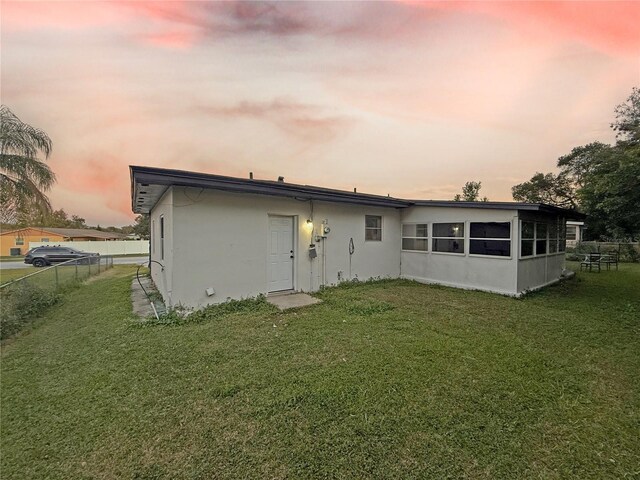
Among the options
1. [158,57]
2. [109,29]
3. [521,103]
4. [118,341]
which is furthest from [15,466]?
[521,103]

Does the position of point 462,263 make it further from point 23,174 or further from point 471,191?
point 471,191

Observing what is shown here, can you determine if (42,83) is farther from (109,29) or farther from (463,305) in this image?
(463,305)

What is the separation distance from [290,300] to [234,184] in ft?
9.80

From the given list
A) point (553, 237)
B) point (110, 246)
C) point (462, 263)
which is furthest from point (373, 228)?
point (110, 246)

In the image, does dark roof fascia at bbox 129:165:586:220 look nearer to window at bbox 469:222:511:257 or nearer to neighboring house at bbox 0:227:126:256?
window at bbox 469:222:511:257

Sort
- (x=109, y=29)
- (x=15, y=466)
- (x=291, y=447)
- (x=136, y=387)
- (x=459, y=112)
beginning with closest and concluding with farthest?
(x=15, y=466) < (x=291, y=447) < (x=136, y=387) < (x=109, y=29) < (x=459, y=112)

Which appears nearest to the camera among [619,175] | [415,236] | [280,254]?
[619,175]

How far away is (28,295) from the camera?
6145 mm

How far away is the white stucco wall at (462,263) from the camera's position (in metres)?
7.98

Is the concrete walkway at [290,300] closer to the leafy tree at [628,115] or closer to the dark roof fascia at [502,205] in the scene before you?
the dark roof fascia at [502,205]

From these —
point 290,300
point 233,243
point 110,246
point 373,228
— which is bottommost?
point 290,300

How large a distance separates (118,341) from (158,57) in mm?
7507

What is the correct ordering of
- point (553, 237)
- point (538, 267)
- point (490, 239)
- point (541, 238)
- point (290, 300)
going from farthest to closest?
point (553, 237) < point (541, 238) < point (538, 267) < point (490, 239) < point (290, 300)

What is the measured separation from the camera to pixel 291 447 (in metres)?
2.28
